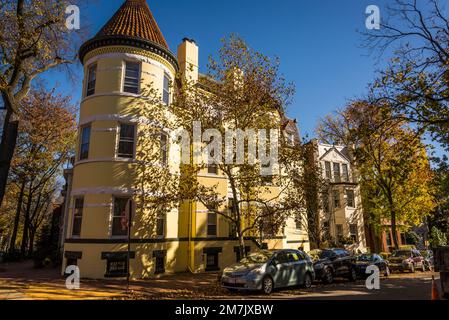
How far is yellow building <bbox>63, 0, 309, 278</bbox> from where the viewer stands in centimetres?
1575

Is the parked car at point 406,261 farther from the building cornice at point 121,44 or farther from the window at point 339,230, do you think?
the building cornice at point 121,44

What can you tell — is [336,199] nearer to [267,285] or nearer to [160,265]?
[160,265]

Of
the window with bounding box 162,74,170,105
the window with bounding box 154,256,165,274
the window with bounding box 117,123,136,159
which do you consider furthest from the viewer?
the window with bounding box 162,74,170,105

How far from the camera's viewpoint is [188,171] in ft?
50.8

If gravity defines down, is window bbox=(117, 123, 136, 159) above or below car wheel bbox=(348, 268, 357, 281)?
above

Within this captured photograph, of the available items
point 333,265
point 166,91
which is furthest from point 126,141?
point 333,265

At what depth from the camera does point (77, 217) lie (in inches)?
650

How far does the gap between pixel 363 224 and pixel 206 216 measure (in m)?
23.5

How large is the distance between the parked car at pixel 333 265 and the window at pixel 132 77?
549 inches

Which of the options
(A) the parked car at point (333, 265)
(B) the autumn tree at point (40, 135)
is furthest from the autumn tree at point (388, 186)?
(B) the autumn tree at point (40, 135)

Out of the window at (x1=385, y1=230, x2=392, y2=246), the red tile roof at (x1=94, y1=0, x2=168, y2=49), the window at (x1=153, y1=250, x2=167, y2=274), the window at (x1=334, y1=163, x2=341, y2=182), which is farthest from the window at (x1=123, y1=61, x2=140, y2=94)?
the window at (x1=385, y1=230, x2=392, y2=246)

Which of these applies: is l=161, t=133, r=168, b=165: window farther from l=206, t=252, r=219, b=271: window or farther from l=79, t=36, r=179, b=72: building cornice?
l=206, t=252, r=219, b=271: window

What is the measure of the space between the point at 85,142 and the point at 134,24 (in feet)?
25.7

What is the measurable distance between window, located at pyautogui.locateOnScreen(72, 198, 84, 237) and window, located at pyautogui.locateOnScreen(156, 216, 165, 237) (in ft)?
13.3
